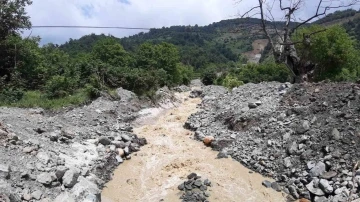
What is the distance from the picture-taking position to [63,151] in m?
11.3

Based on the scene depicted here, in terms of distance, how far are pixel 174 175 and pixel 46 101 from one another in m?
9.89

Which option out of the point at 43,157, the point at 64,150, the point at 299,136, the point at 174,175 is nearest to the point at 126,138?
the point at 64,150

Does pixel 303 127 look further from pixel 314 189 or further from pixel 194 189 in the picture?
pixel 194 189

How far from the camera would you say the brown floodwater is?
32.4 ft


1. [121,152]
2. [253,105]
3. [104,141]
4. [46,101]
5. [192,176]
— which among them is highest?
[46,101]

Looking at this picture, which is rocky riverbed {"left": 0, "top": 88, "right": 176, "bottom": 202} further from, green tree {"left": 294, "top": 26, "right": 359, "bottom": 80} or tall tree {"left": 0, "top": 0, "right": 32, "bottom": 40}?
green tree {"left": 294, "top": 26, "right": 359, "bottom": 80}

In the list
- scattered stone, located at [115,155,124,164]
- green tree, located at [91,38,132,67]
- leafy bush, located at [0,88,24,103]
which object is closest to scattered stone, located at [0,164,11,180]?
scattered stone, located at [115,155,124,164]

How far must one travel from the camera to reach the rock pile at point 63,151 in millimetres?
8531

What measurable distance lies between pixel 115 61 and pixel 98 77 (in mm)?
5566

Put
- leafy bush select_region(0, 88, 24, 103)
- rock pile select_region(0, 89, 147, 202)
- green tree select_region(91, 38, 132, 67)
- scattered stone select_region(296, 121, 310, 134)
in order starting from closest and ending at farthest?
rock pile select_region(0, 89, 147, 202) → scattered stone select_region(296, 121, 310, 134) → leafy bush select_region(0, 88, 24, 103) → green tree select_region(91, 38, 132, 67)

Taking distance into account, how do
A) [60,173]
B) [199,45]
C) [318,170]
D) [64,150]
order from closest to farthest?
[60,173]
[318,170]
[64,150]
[199,45]

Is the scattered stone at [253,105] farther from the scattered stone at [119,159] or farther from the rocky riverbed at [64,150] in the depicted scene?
the scattered stone at [119,159]

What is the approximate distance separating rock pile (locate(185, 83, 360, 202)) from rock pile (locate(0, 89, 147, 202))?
13.7 ft

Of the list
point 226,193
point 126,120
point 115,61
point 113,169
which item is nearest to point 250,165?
point 226,193
